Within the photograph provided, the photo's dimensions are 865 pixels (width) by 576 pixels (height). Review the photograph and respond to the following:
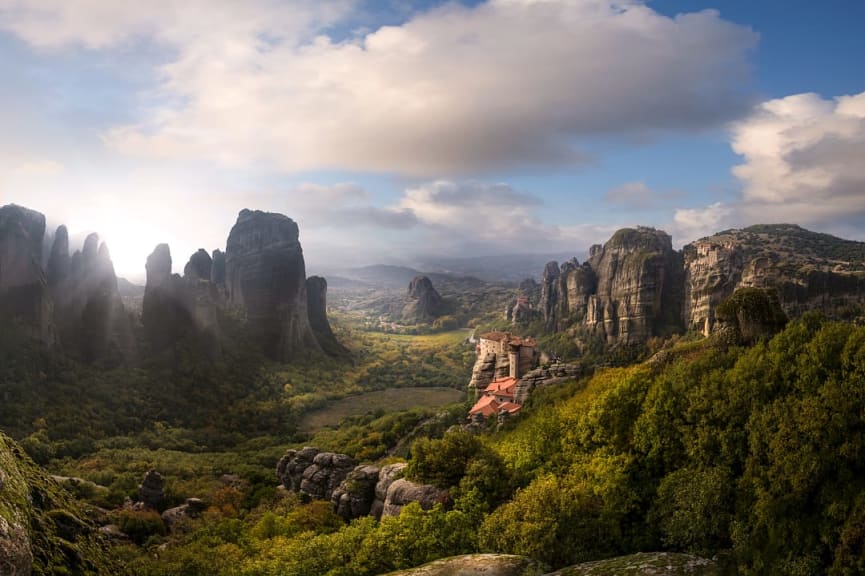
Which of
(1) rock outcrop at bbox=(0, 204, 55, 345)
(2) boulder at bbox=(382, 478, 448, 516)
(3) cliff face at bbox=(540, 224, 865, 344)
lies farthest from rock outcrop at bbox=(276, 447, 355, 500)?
(1) rock outcrop at bbox=(0, 204, 55, 345)

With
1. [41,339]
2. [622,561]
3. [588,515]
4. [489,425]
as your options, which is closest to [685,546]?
[588,515]

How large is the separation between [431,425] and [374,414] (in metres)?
34.7

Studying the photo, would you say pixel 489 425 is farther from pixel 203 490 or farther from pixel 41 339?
pixel 41 339

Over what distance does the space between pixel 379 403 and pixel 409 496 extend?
95098 millimetres

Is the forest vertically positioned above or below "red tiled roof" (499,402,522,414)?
above

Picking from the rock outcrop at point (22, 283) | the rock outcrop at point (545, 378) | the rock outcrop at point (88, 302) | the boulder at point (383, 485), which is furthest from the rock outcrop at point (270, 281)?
the boulder at point (383, 485)

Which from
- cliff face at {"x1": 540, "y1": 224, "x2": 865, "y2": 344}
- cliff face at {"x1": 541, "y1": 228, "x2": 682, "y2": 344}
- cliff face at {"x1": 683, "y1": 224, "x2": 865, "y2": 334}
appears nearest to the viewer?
cliff face at {"x1": 683, "y1": 224, "x2": 865, "y2": 334}

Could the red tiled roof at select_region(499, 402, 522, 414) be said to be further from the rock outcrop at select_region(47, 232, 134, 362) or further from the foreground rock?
the rock outcrop at select_region(47, 232, 134, 362)

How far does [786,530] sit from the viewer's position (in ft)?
70.5

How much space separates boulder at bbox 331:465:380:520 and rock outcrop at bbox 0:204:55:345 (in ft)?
259

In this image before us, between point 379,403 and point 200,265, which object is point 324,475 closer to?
point 379,403

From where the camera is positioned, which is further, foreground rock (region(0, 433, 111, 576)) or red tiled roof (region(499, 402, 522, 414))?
red tiled roof (region(499, 402, 522, 414))

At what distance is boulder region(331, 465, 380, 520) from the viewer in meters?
44.5

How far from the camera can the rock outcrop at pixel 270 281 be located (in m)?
161
